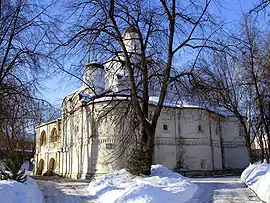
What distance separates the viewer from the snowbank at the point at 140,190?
34.1ft

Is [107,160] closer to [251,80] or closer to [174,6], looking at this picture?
[251,80]

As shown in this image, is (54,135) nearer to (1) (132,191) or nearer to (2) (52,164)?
(2) (52,164)

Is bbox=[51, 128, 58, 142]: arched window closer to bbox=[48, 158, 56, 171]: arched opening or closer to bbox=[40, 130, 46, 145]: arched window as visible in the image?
bbox=[48, 158, 56, 171]: arched opening

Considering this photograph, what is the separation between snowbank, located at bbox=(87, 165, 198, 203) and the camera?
10406 mm

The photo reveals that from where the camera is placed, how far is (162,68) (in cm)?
1570

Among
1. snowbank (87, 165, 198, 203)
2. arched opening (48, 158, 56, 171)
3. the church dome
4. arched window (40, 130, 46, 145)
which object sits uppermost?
the church dome

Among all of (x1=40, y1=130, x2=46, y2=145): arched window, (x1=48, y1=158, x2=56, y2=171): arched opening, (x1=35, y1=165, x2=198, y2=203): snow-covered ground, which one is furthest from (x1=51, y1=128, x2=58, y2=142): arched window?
(x1=35, y1=165, x2=198, y2=203): snow-covered ground

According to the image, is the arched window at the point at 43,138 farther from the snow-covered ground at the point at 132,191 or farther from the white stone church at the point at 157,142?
the snow-covered ground at the point at 132,191

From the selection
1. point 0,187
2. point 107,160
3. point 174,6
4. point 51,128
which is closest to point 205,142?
point 107,160

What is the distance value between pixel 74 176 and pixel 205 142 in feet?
46.0

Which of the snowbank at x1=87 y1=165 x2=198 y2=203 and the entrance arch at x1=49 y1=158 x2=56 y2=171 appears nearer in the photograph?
the snowbank at x1=87 y1=165 x2=198 y2=203

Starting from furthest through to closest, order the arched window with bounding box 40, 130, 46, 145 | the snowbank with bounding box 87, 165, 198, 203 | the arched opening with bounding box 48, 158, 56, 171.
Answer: the arched window with bounding box 40, 130, 46, 145, the arched opening with bounding box 48, 158, 56, 171, the snowbank with bounding box 87, 165, 198, 203

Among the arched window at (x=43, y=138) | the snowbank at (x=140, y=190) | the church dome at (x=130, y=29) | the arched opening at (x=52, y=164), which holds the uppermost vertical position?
the church dome at (x=130, y=29)

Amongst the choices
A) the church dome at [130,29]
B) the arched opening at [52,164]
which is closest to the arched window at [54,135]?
the arched opening at [52,164]
